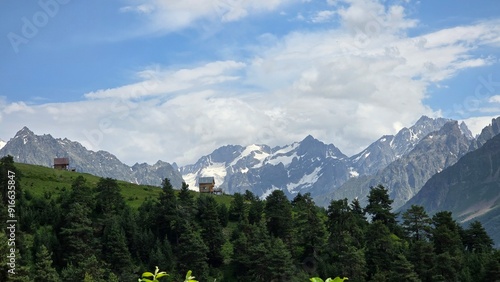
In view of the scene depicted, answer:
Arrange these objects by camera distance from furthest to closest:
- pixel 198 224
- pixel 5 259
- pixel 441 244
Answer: pixel 198 224, pixel 441 244, pixel 5 259

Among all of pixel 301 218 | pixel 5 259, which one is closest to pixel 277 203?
pixel 301 218

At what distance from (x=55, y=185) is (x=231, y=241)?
49816 millimetres

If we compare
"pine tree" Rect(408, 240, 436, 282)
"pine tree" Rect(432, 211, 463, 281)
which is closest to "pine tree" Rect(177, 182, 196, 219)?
"pine tree" Rect(408, 240, 436, 282)

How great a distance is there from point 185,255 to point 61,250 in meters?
22.7

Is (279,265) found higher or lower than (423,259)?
higher

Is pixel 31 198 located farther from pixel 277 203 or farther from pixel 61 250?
pixel 277 203

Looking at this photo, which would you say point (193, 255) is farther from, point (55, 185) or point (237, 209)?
point (55, 185)

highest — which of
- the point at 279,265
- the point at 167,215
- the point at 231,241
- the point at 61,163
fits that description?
the point at 61,163

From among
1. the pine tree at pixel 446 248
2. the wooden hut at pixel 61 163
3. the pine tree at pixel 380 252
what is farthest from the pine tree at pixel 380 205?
the wooden hut at pixel 61 163

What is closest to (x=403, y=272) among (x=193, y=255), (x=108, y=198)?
(x=193, y=255)

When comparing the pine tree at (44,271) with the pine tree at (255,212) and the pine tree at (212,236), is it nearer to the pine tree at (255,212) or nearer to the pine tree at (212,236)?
the pine tree at (212,236)

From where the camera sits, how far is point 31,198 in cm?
11875

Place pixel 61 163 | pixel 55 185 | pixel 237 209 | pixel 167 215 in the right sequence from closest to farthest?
pixel 167 215
pixel 237 209
pixel 55 185
pixel 61 163

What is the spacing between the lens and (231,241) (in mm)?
115938
